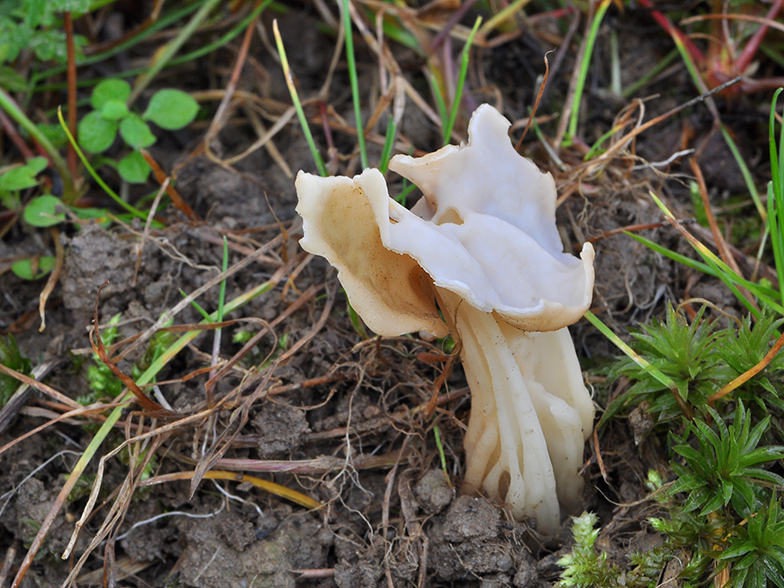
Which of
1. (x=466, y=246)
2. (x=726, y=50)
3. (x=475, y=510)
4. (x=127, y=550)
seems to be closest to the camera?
(x=466, y=246)

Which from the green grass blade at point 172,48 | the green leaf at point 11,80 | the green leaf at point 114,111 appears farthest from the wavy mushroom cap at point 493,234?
the green leaf at point 11,80

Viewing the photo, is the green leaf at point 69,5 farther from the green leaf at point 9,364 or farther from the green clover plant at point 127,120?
the green leaf at point 9,364

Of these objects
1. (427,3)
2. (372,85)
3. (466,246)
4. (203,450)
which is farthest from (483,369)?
(427,3)

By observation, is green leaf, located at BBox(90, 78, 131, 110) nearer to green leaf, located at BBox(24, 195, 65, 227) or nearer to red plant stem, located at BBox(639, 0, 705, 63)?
green leaf, located at BBox(24, 195, 65, 227)

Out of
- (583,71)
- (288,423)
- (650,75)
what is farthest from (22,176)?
(650,75)

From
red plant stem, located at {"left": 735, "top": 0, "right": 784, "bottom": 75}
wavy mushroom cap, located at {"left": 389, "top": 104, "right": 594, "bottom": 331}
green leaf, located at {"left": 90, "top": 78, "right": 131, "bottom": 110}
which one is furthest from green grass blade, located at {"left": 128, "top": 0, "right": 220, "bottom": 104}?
red plant stem, located at {"left": 735, "top": 0, "right": 784, "bottom": 75}

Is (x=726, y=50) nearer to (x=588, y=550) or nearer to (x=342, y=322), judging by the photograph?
(x=342, y=322)

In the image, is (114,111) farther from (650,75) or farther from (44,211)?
(650,75)
